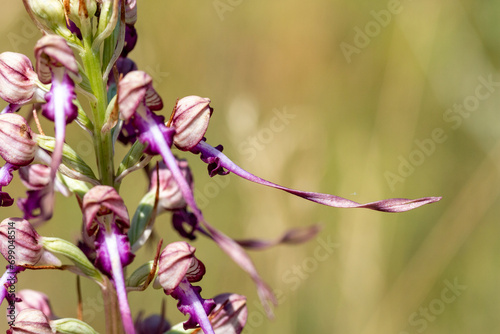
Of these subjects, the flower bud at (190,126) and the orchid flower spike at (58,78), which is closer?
the orchid flower spike at (58,78)

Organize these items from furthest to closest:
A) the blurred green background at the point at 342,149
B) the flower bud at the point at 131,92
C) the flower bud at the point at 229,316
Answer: the blurred green background at the point at 342,149, the flower bud at the point at 229,316, the flower bud at the point at 131,92

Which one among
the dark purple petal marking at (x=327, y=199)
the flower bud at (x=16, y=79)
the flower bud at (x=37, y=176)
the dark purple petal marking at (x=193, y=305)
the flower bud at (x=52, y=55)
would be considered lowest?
the dark purple petal marking at (x=193, y=305)

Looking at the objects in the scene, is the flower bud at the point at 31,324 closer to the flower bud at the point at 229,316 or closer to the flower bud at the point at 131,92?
the flower bud at the point at 229,316

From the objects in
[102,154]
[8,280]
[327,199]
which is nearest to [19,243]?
[8,280]

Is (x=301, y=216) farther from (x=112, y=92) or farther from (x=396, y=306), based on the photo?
(x=112, y=92)

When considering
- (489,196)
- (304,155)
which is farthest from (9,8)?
(489,196)

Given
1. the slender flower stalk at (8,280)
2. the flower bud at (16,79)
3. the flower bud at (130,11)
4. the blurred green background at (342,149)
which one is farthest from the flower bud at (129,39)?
the blurred green background at (342,149)

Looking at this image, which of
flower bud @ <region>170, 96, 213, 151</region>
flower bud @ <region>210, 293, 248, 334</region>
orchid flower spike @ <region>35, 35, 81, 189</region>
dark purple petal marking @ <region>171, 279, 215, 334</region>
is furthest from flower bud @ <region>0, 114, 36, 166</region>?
flower bud @ <region>210, 293, 248, 334</region>

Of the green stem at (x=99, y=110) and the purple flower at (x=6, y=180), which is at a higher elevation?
the green stem at (x=99, y=110)
